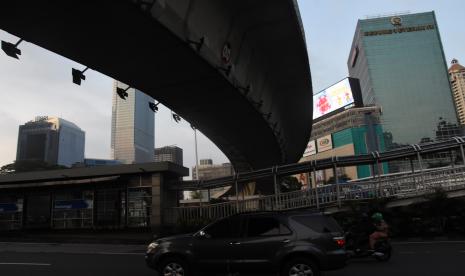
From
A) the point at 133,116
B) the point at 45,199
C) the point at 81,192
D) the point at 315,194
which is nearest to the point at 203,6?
the point at 315,194

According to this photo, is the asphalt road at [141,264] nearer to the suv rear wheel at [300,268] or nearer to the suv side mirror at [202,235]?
the suv rear wheel at [300,268]

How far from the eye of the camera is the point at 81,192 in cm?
2533

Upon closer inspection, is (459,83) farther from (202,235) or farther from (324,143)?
(202,235)

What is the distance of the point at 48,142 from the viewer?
395 ft

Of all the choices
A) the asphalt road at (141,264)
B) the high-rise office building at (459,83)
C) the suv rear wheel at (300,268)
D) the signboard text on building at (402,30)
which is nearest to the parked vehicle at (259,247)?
the suv rear wheel at (300,268)

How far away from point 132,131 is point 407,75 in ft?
274

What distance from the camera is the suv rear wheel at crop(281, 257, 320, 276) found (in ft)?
29.1

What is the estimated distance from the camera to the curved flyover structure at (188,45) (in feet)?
38.0

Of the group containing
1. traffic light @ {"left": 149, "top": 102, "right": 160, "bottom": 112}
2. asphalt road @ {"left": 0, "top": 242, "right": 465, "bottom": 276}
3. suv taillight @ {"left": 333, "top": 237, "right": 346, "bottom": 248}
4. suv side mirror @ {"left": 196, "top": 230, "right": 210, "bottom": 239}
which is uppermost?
traffic light @ {"left": 149, "top": 102, "right": 160, "bottom": 112}

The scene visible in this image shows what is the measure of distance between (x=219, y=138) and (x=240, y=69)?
13.2m

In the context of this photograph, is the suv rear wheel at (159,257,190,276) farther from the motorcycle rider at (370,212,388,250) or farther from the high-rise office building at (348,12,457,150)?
the high-rise office building at (348,12,457,150)

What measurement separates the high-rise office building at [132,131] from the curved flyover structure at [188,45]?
69206mm

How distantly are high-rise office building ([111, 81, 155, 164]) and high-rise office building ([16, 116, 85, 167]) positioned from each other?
13313 mm

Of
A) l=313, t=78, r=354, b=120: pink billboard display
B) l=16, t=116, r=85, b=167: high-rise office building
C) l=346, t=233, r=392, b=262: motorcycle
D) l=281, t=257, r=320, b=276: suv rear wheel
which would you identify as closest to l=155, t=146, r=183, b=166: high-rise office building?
l=16, t=116, r=85, b=167: high-rise office building
